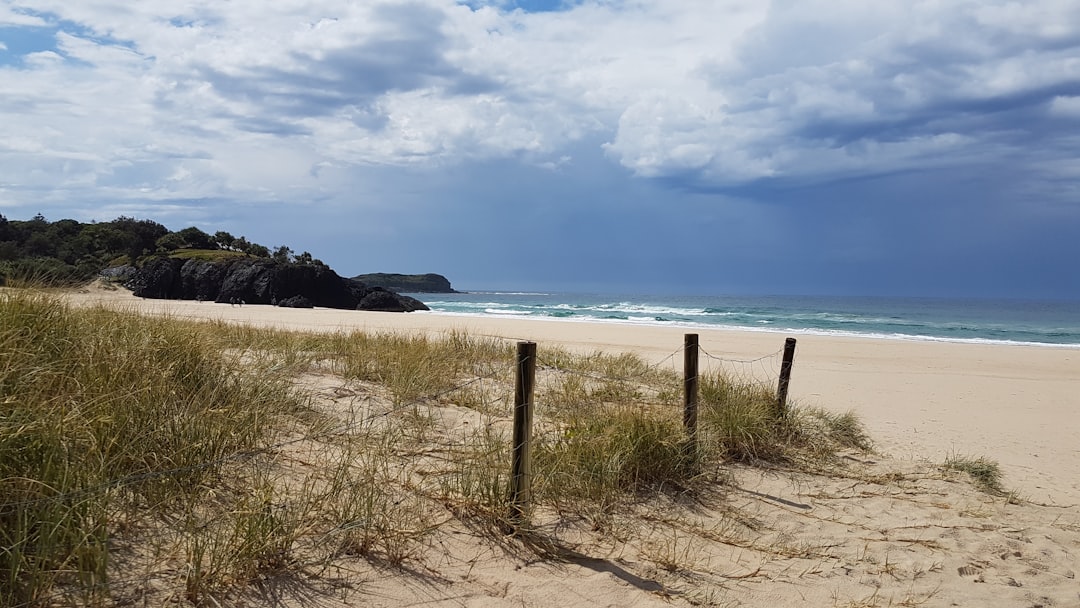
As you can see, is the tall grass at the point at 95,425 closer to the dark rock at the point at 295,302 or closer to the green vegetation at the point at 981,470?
the green vegetation at the point at 981,470

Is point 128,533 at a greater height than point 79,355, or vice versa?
point 79,355

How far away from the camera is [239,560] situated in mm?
3656

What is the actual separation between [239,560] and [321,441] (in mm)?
2051

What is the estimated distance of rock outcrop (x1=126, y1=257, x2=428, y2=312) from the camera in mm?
36438

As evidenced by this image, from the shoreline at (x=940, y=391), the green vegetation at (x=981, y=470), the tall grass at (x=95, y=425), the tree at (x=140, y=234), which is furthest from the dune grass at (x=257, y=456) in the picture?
the tree at (x=140, y=234)

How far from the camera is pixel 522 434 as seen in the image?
187 inches

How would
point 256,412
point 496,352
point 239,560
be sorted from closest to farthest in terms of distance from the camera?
point 239,560 → point 256,412 → point 496,352

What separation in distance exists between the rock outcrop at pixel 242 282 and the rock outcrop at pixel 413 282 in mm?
76300

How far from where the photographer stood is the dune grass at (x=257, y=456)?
350 cm

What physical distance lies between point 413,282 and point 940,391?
384ft

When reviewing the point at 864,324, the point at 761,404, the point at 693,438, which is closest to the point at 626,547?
the point at 693,438

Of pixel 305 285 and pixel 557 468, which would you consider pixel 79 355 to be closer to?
pixel 557 468

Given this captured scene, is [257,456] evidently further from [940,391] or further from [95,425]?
[940,391]

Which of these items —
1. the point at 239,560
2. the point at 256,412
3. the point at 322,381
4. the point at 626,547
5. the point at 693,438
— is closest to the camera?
the point at 239,560
